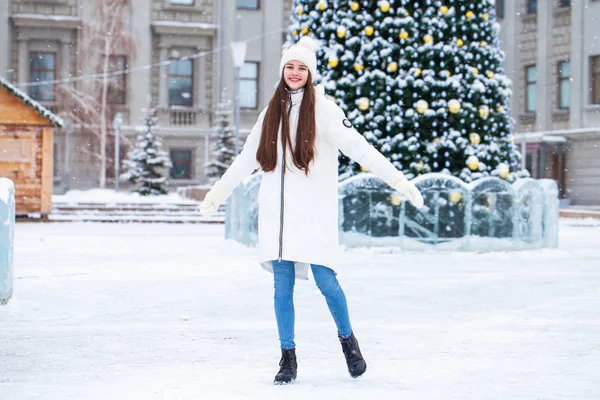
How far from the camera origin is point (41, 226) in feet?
60.7

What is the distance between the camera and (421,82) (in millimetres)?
12070

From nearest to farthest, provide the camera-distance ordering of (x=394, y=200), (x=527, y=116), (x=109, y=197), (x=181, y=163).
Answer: (x=394, y=200) → (x=109, y=197) → (x=527, y=116) → (x=181, y=163)

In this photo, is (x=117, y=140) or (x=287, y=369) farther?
(x=117, y=140)

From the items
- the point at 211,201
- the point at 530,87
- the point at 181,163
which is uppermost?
the point at 530,87

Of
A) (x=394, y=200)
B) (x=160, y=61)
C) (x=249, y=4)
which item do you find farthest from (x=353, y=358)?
(x=249, y=4)

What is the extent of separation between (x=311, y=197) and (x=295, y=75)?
0.63 m

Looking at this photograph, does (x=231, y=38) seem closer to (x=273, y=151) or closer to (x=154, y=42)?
(x=154, y=42)

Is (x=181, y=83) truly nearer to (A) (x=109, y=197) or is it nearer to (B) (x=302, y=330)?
(A) (x=109, y=197)

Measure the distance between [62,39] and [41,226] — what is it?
1833 centimetres

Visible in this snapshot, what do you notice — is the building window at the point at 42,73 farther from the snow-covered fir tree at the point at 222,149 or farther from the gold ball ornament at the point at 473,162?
the gold ball ornament at the point at 473,162

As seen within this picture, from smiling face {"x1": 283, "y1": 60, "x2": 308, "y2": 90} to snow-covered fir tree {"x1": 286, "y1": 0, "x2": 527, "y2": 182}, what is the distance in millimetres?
7522

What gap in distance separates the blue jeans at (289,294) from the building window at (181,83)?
32428 millimetres

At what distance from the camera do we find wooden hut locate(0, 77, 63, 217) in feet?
65.4

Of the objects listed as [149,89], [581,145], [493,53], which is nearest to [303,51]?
[493,53]
